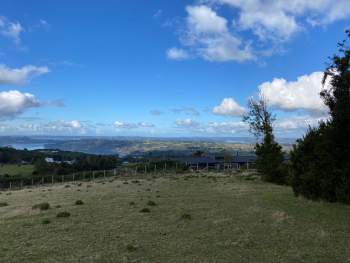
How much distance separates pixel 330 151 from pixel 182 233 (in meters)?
10.6

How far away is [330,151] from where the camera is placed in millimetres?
20500

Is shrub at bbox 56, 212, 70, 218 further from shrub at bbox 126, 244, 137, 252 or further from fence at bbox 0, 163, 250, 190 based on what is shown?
fence at bbox 0, 163, 250, 190

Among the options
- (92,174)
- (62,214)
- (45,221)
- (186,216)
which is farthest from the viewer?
(92,174)

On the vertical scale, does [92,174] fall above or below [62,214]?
below

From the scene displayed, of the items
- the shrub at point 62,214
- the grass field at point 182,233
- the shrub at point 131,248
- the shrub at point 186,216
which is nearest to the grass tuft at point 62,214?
the shrub at point 62,214

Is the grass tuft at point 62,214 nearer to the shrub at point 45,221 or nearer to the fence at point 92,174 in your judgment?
the shrub at point 45,221

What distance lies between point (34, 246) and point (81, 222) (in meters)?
4.25

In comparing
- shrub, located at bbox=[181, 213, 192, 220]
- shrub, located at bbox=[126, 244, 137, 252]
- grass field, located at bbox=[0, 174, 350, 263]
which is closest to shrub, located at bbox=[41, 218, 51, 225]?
grass field, located at bbox=[0, 174, 350, 263]

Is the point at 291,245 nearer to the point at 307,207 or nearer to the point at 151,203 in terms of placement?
the point at 307,207

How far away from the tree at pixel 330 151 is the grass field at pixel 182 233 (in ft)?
3.76

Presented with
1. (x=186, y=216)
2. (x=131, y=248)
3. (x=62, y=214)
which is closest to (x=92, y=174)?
(x=62, y=214)

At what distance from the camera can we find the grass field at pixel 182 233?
10.8 metres

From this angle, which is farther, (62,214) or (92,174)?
(92,174)

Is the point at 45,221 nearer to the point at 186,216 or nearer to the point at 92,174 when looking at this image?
the point at 186,216
